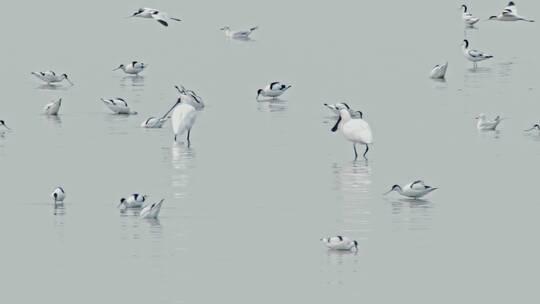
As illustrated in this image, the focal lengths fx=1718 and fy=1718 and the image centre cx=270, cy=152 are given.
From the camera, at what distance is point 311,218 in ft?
73.6

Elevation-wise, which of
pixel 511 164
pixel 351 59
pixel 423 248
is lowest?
pixel 423 248

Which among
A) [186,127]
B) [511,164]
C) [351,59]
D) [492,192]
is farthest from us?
[351,59]

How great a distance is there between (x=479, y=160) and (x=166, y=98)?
1171 cm

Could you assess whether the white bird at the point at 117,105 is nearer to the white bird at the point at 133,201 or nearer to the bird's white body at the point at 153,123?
the bird's white body at the point at 153,123

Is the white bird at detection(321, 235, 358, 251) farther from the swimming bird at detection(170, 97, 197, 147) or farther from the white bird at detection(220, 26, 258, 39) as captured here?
the white bird at detection(220, 26, 258, 39)

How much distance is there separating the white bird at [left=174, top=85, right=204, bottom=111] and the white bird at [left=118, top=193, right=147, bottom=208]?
1071cm

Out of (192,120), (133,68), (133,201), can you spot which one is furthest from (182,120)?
(133,68)

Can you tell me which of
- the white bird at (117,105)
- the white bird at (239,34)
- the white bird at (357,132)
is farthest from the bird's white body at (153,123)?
the white bird at (239,34)

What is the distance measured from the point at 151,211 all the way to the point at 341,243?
313 centimetres

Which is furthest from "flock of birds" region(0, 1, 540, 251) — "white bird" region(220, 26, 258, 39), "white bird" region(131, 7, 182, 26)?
"white bird" region(220, 26, 258, 39)

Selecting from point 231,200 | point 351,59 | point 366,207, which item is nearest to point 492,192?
point 366,207

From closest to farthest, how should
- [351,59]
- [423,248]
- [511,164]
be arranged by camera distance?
[423,248] → [511,164] → [351,59]

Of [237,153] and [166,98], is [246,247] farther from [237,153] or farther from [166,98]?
[166,98]

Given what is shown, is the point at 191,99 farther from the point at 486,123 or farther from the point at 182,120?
the point at 486,123
